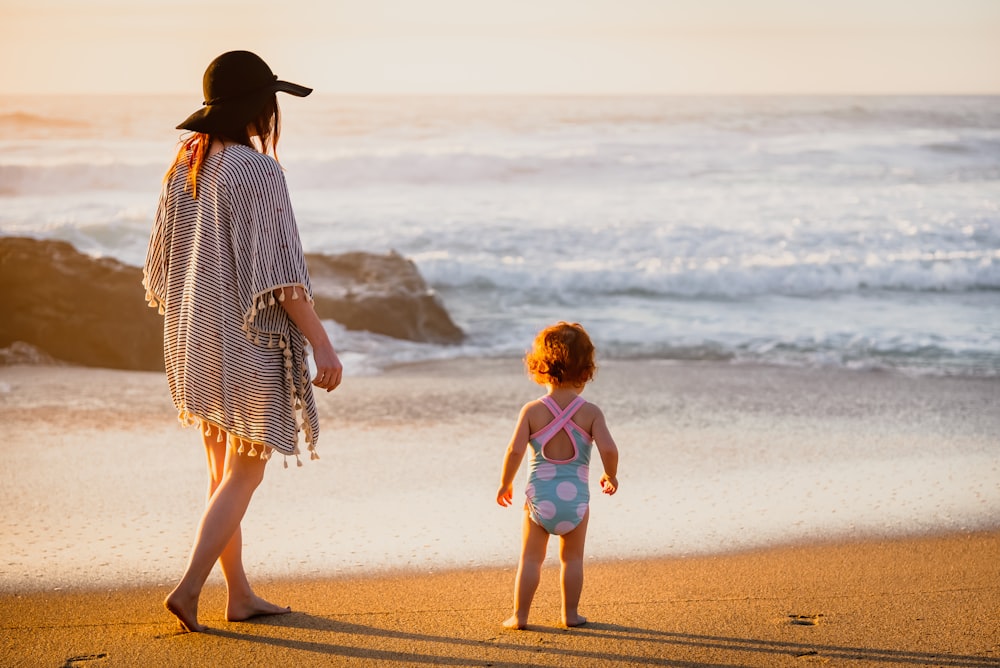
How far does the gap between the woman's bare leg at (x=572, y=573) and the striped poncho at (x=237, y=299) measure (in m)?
0.80

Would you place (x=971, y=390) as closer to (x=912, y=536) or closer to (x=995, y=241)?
(x=912, y=536)

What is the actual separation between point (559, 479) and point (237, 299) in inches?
39.6

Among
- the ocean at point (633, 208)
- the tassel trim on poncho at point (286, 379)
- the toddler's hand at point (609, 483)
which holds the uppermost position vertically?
the ocean at point (633, 208)

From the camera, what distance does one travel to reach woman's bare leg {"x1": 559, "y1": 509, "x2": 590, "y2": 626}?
318 centimetres

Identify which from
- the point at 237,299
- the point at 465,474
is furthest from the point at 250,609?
the point at 465,474

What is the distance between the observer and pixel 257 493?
4.85 meters

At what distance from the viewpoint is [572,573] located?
3189 mm

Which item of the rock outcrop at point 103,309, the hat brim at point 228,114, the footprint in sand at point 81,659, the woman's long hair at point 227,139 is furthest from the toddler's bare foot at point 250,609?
the rock outcrop at point 103,309

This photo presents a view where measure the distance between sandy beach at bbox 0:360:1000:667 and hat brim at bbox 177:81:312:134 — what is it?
1374 mm

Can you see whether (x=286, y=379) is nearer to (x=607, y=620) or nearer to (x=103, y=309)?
(x=607, y=620)

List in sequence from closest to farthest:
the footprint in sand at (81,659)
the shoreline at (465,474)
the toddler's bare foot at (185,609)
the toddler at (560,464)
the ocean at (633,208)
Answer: the footprint in sand at (81,659) → the toddler's bare foot at (185,609) → the toddler at (560,464) → the shoreline at (465,474) → the ocean at (633,208)

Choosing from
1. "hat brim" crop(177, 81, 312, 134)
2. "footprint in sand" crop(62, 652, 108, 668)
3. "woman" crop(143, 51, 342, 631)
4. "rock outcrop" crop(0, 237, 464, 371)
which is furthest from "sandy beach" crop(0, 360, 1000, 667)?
"hat brim" crop(177, 81, 312, 134)

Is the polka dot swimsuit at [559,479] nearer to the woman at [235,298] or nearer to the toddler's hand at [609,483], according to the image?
the toddler's hand at [609,483]

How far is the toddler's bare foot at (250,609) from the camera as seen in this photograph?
3.25 meters
